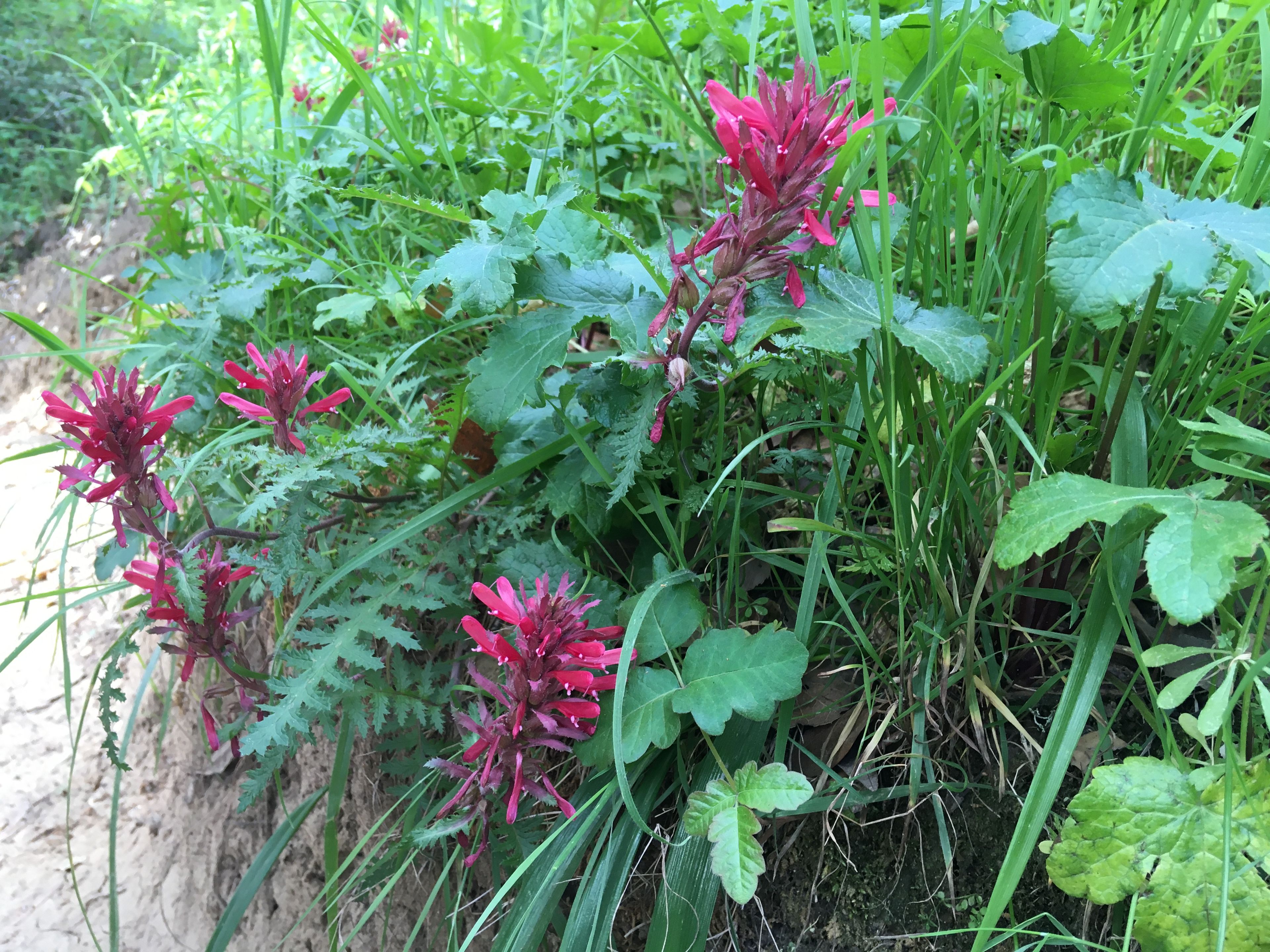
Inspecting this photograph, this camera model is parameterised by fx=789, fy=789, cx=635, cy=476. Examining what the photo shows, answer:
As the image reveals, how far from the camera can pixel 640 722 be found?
3.14 ft

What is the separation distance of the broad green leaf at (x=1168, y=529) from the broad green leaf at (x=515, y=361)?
527 mm

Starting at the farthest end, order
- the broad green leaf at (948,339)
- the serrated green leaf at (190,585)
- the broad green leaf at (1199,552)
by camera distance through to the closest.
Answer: the serrated green leaf at (190,585) → the broad green leaf at (948,339) → the broad green leaf at (1199,552)

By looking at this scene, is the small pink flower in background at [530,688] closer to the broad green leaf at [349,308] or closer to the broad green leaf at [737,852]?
the broad green leaf at [737,852]

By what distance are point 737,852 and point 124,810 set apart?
2237mm

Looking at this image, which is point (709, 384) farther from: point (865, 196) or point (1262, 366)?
point (1262, 366)

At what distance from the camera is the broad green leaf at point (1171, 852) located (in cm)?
72

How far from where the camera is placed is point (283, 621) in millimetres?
1575

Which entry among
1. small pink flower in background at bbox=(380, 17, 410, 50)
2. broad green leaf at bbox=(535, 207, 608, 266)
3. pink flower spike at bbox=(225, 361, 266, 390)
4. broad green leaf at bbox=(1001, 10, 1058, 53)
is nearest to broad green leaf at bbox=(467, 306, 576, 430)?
broad green leaf at bbox=(535, 207, 608, 266)

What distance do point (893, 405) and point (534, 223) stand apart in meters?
0.50

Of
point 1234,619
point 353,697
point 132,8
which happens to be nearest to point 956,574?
point 1234,619

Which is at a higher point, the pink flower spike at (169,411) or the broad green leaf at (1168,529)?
the pink flower spike at (169,411)

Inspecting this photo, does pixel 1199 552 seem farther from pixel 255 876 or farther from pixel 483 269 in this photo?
pixel 255 876

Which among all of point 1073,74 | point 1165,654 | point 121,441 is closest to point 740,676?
point 1165,654

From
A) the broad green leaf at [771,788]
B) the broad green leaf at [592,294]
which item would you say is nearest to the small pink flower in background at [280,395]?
the broad green leaf at [592,294]
